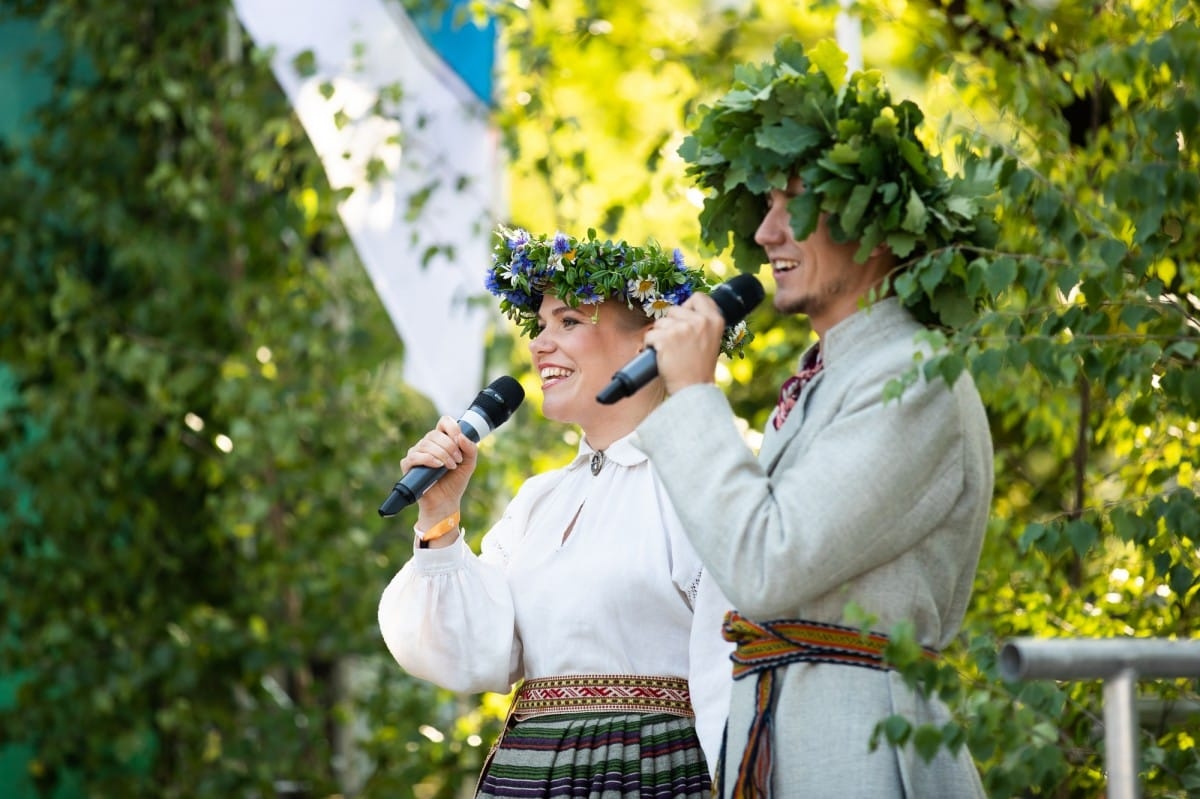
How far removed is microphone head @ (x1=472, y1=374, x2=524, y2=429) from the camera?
2723 mm

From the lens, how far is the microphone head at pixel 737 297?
7.23 ft

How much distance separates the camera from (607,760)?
97.2 inches

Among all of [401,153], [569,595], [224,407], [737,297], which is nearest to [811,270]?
[737,297]

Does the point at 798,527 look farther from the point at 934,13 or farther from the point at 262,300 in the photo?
the point at 262,300

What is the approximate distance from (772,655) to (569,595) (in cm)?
59

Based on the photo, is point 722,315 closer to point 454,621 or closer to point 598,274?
point 598,274

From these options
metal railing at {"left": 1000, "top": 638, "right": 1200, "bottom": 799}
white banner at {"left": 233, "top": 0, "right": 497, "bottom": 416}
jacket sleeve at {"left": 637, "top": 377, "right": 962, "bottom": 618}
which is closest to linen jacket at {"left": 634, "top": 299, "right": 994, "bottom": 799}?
jacket sleeve at {"left": 637, "top": 377, "right": 962, "bottom": 618}

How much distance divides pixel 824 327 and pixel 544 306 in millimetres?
704

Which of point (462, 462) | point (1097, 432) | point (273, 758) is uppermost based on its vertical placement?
point (462, 462)

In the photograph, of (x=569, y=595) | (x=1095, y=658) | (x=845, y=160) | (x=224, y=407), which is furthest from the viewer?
(x=224, y=407)

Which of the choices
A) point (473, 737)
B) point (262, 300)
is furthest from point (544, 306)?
point (262, 300)

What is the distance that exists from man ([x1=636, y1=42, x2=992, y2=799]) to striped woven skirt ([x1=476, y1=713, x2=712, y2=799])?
403mm

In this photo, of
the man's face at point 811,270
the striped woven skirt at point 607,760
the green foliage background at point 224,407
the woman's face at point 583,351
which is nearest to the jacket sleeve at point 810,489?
the man's face at point 811,270

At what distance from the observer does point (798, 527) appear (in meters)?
1.91
